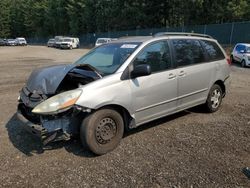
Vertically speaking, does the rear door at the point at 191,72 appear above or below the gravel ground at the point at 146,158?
above

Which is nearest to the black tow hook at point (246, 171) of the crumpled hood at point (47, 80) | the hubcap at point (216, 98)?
the hubcap at point (216, 98)

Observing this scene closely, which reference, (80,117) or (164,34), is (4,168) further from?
(164,34)

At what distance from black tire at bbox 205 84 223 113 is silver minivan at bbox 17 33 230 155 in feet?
1.07

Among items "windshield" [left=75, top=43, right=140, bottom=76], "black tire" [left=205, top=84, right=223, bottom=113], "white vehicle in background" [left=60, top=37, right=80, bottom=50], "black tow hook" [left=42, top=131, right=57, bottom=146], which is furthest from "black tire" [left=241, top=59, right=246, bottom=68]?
"white vehicle in background" [left=60, top=37, right=80, bottom=50]

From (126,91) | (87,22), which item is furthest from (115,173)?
(87,22)

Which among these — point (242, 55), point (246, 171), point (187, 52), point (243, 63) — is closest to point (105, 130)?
point (246, 171)

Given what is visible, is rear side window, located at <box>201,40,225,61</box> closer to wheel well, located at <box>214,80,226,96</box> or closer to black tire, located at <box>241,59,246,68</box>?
wheel well, located at <box>214,80,226,96</box>

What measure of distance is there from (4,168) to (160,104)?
269 centimetres

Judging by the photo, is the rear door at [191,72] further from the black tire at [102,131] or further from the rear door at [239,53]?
the rear door at [239,53]

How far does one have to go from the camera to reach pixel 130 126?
4.93 m

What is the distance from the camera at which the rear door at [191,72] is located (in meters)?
5.62

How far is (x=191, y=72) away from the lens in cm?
579

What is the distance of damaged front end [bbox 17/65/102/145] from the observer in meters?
4.21

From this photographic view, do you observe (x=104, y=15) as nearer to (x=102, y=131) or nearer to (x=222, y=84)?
(x=222, y=84)
